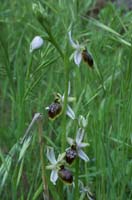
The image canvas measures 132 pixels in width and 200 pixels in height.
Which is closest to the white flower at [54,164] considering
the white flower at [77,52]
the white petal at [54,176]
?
the white petal at [54,176]

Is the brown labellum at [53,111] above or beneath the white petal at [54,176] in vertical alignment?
above

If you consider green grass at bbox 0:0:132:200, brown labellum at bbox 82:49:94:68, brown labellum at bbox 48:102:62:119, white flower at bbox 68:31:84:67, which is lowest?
green grass at bbox 0:0:132:200

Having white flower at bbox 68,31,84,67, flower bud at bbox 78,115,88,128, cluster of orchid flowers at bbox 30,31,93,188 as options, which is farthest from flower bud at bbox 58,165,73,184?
white flower at bbox 68,31,84,67

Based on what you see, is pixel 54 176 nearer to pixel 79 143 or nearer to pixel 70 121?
pixel 79 143

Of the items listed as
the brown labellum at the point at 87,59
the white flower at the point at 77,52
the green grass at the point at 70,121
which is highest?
the white flower at the point at 77,52

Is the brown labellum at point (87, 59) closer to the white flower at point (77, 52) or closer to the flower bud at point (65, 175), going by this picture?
the white flower at point (77, 52)

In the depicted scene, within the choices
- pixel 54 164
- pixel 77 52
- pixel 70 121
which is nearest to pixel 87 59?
pixel 77 52

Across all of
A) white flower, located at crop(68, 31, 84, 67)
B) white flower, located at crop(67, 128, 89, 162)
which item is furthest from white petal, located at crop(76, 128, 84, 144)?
white flower, located at crop(68, 31, 84, 67)

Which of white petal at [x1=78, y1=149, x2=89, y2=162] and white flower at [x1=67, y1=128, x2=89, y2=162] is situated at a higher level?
white flower at [x1=67, y1=128, x2=89, y2=162]

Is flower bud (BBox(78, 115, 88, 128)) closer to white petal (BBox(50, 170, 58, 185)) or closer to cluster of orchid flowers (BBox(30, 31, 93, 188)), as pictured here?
cluster of orchid flowers (BBox(30, 31, 93, 188))
